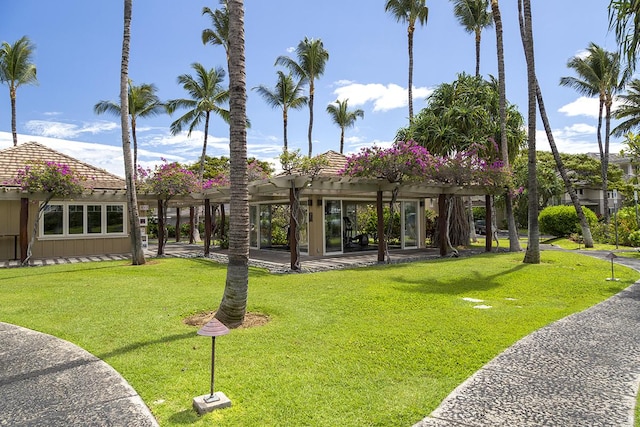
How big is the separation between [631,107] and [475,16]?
13863mm

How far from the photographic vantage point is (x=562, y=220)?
952 inches

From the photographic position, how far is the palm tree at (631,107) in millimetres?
27562

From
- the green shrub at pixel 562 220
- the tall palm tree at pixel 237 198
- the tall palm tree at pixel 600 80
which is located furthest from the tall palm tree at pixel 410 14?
the tall palm tree at pixel 237 198

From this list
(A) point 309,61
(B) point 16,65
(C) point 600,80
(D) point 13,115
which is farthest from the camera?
(A) point 309,61

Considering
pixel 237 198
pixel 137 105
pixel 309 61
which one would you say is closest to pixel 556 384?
pixel 237 198

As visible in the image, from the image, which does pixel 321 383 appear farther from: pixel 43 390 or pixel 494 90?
pixel 494 90

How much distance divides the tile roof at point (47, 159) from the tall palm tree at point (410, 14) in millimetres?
16219

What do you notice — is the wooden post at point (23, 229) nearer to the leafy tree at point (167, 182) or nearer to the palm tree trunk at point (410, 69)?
the leafy tree at point (167, 182)

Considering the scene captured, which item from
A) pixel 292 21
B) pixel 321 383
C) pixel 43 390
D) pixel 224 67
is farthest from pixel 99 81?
pixel 321 383

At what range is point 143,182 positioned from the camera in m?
16.3

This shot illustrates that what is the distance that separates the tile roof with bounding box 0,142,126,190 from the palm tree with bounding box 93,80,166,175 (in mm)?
10068

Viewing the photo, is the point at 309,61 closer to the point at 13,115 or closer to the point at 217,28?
the point at 217,28

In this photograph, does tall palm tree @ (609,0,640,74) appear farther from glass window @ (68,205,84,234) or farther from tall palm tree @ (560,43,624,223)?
tall palm tree @ (560,43,624,223)

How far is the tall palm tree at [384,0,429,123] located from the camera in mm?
23484
